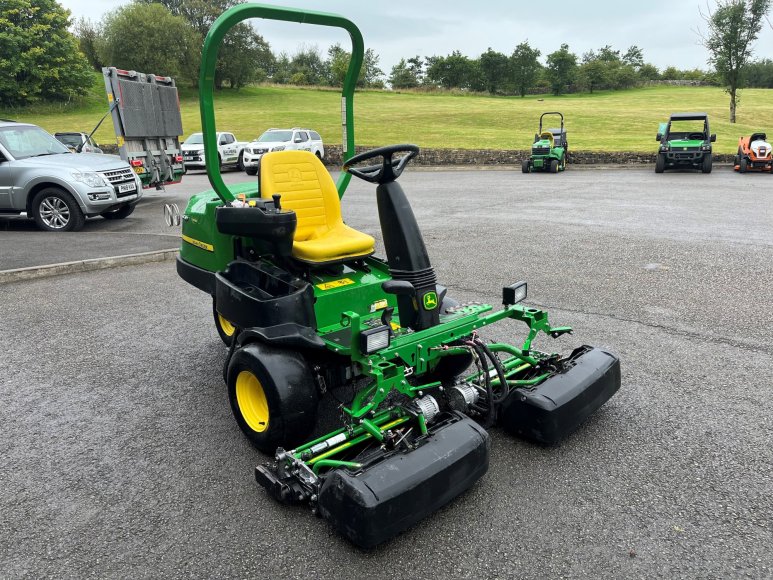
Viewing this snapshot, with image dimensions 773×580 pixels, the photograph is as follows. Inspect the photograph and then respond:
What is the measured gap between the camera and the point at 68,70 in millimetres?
44875

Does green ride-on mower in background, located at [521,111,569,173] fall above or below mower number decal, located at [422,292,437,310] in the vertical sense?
above

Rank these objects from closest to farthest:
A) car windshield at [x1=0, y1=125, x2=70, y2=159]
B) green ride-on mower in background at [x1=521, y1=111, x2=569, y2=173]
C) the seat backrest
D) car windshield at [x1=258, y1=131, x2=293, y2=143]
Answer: the seat backrest, car windshield at [x1=0, y1=125, x2=70, y2=159], green ride-on mower in background at [x1=521, y1=111, x2=569, y2=173], car windshield at [x1=258, y1=131, x2=293, y2=143]

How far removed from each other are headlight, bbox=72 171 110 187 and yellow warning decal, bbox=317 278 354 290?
8.12 meters

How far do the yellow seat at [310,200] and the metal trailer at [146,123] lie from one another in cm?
893

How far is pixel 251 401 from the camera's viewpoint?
334 centimetres

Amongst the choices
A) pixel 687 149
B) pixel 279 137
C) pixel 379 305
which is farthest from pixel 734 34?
pixel 379 305

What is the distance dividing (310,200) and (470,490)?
2248 mm

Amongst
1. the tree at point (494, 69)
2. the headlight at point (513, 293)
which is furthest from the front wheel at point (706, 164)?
the tree at point (494, 69)

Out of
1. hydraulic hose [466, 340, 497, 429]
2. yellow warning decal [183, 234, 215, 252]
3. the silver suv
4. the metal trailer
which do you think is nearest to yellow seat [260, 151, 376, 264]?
yellow warning decal [183, 234, 215, 252]

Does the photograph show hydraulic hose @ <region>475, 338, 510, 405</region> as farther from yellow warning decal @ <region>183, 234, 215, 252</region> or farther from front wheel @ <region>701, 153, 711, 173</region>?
front wheel @ <region>701, 153, 711, 173</region>

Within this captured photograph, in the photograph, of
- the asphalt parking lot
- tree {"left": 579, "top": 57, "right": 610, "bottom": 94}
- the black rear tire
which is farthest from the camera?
tree {"left": 579, "top": 57, "right": 610, "bottom": 94}

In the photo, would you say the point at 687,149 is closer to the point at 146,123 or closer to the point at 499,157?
the point at 499,157

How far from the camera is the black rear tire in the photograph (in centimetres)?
296

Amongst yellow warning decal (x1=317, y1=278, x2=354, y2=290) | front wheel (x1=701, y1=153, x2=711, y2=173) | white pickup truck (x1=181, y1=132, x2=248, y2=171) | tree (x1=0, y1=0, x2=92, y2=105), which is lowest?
yellow warning decal (x1=317, y1=278, x2=354, y2=290)
